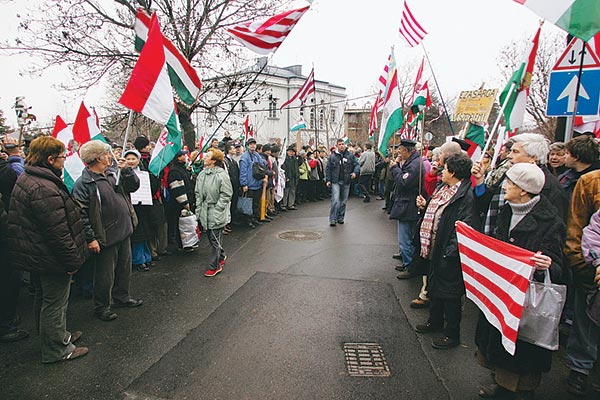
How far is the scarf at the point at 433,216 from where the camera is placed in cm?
389

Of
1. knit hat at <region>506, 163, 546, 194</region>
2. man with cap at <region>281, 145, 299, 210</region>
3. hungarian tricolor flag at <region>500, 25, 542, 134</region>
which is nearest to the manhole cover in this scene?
man with cap at <region>281, 145, 299, 210</region>

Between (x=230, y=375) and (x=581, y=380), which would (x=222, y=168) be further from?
(x=581, y=380)

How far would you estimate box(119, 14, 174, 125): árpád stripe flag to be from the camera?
4168 mm

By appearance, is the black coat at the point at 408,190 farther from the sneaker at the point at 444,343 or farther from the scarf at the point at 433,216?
the sneaker at the point at 444,343

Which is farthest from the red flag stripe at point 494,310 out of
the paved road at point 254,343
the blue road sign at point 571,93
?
the blue road sign at point 571,93

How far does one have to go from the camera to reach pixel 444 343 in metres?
3.67

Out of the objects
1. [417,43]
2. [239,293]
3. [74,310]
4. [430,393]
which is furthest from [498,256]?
[417,43]

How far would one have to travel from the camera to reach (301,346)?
3.70 meters

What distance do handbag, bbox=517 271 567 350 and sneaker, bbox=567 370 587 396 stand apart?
100 centimetres

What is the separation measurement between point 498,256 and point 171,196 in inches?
225

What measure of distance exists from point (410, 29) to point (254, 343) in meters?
6.45

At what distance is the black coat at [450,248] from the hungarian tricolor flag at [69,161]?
18.2ft

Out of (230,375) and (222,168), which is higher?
(222,168)

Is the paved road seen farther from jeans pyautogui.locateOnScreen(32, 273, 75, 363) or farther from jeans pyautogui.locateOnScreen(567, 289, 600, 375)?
jeans pyautogui.locateOnScreen(567, 289, 600, 375)
